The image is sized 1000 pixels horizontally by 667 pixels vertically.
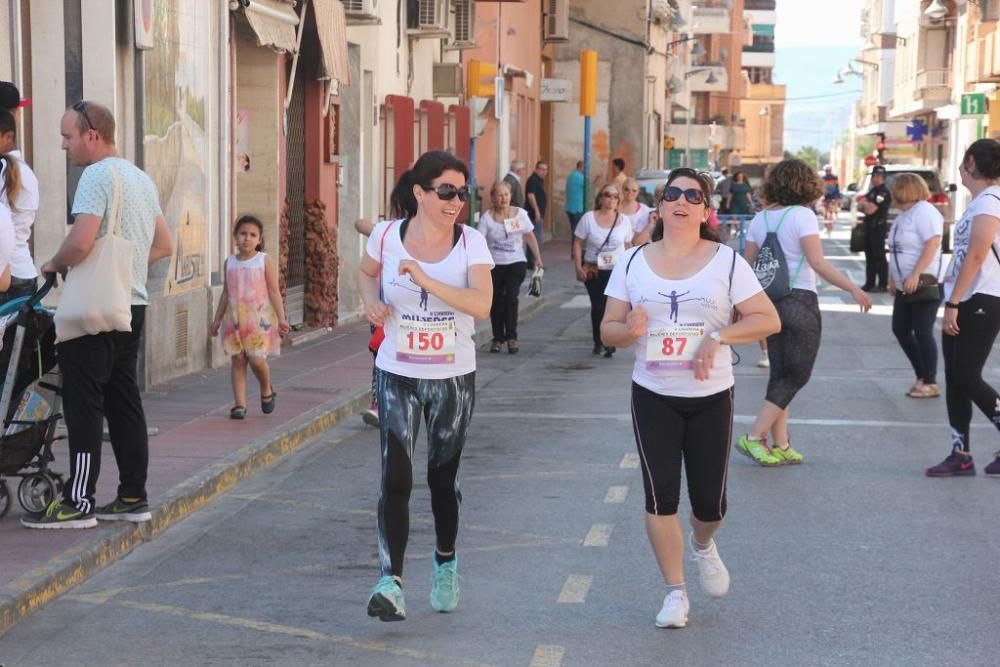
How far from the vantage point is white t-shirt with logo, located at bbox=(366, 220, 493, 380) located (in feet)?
22.0

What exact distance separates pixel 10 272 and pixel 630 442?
4.42 m

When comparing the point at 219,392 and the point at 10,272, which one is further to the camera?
the point at 219,392

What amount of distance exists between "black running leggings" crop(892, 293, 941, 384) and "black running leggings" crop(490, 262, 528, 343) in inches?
190

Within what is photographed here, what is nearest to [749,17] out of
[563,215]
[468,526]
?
[563,215]

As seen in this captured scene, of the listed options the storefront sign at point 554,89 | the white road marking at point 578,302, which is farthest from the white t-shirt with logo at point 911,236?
the storefront sign at point 554,89

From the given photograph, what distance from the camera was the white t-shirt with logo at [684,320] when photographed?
6.67m

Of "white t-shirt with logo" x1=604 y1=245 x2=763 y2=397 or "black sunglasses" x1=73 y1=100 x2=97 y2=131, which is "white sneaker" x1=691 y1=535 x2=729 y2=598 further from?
"black sunglasses" x1=73 y1=100 x2=97 y2=131

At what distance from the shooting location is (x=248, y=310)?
1210 centimetres

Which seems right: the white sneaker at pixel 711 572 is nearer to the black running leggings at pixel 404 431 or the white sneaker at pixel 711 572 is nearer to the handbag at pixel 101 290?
the black running leggings at pixel 404 431

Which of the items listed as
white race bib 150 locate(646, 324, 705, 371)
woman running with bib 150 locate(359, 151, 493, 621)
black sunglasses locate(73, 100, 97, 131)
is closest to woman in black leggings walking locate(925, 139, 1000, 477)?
white race bib 150 locate(646, 324, 705, 371)

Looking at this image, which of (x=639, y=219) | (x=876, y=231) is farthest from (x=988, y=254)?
(x=876, y=231)

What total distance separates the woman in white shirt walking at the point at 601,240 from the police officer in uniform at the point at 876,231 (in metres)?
10.4

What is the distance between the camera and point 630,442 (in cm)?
1183

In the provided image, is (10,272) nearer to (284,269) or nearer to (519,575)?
(519,575)
